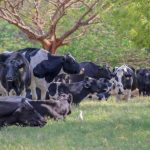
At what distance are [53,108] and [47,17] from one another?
1549 cm

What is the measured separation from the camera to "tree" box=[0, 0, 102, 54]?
22469 millimetres

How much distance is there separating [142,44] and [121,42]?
17060 mm

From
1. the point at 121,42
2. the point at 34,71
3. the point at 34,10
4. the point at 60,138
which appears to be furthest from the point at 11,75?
the point at 121,42

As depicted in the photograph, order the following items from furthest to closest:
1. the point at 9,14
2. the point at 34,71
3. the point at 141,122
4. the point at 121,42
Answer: the point at 121,42, the point at 9,14, the point at 34,71, the point at 141,122

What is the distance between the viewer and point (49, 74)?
51.1ft

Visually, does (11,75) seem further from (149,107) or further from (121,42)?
(121,42)

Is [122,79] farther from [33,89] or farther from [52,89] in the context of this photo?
[33,89]

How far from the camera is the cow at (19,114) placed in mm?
10961

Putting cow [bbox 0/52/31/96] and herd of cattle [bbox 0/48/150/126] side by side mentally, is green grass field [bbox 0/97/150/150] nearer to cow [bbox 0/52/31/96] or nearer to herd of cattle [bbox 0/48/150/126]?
herd of cattle [bbox 0/48/150/126]

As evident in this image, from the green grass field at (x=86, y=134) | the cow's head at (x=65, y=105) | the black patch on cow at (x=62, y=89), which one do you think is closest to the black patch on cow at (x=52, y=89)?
the black patch on cow at (x=62, y=89)

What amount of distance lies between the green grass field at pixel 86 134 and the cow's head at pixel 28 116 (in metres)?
0.19

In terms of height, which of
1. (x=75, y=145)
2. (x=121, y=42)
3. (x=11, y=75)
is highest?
(x=121, y=42)

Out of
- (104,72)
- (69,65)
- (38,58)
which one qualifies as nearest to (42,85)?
(38,58)

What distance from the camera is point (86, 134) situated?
10.4m
